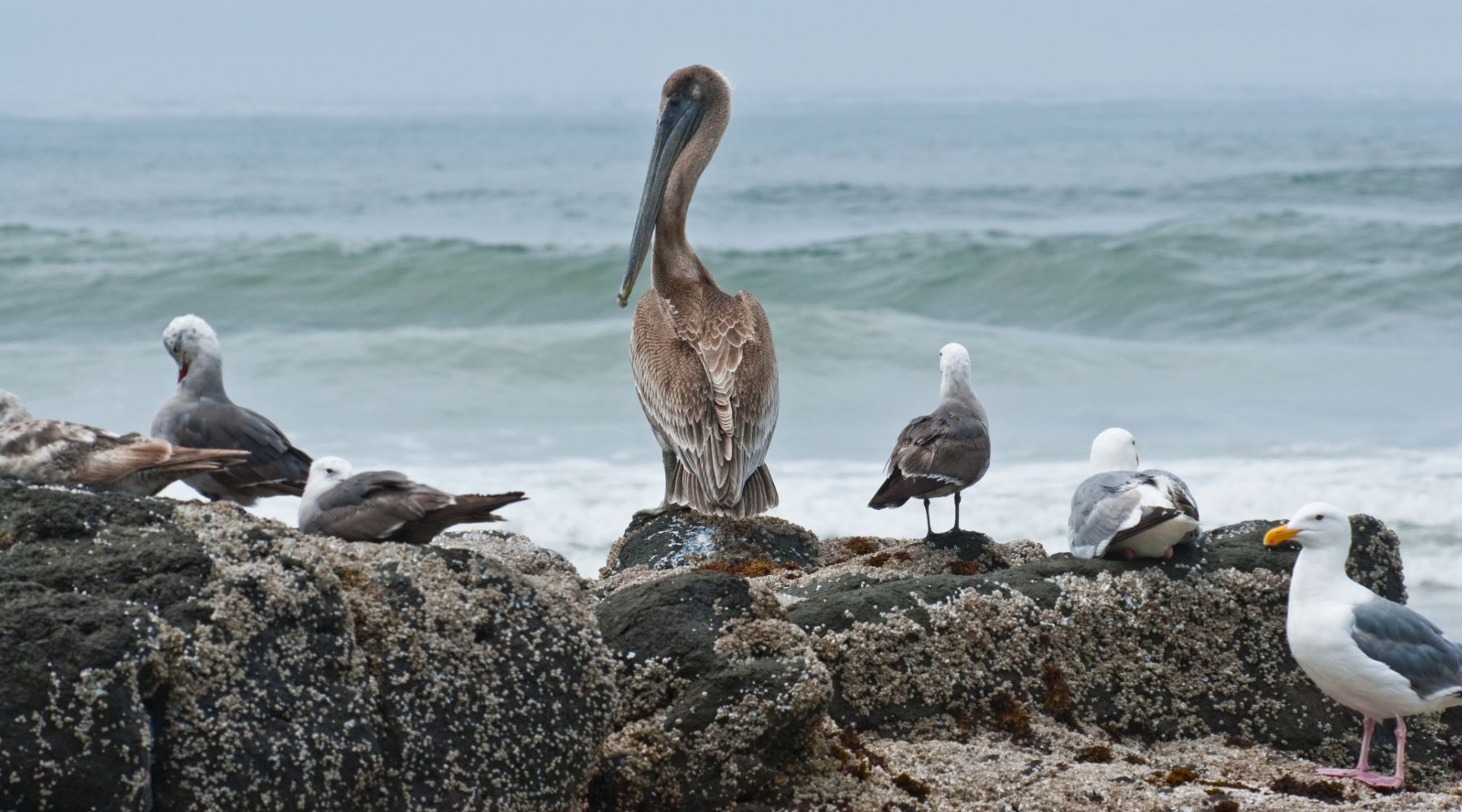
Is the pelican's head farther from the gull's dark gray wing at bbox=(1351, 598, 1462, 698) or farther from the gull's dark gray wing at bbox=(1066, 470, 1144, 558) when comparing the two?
the gull's dark gray wing at bbox=(1351, 598, 1462, 698)

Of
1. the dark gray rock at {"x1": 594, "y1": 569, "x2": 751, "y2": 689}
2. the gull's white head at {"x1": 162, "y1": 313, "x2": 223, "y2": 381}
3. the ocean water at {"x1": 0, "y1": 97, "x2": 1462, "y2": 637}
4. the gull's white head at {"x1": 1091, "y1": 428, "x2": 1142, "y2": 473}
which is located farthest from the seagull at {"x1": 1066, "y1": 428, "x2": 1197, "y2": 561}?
the ocean water at {"x1": 0, "y1": 97, "x2": 1462, "y2": 637}

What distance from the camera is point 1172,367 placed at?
17.8 metres

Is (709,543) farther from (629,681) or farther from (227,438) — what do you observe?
(629,681)

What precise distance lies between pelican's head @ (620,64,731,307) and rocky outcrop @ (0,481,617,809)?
481 cm

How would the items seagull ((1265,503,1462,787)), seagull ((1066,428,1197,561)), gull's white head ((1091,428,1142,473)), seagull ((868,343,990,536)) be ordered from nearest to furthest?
seagull ((1265,503,1462,787))
seagull ((1066,428,1197,561))
gull's white head ((1091,428,1142,473))
seagull ((868,343,990,536))

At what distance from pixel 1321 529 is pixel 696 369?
329 cm

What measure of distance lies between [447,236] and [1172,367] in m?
15.4

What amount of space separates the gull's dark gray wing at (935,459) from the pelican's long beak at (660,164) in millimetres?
2571

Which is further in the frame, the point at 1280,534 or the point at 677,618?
the point at 1280,534

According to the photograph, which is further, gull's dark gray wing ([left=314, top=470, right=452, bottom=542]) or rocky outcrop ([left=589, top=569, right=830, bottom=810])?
gull's dark gray wing ([left=314, top=470, right=452, bottom=542])

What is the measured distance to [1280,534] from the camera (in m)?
4.73

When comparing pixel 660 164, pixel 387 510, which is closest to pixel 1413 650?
pixel 387 510

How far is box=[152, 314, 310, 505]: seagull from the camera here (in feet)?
17.7

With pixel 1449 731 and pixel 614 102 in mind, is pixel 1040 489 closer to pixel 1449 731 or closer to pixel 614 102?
pixel 1449 731
